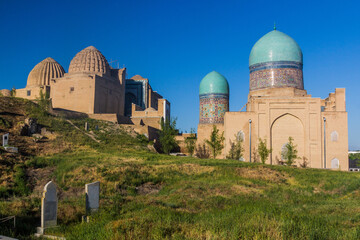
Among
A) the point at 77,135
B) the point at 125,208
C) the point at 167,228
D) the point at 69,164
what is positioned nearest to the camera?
the point at 167,228

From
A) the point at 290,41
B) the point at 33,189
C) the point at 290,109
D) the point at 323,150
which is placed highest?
the point at 290,41

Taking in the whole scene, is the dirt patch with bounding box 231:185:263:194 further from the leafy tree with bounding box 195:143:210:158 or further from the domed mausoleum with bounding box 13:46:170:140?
the domed mausoleum with bounding box 13:46:170:140

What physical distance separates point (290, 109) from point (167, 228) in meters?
19.7

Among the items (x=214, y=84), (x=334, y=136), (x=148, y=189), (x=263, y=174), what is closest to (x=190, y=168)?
(x=263, y=174)

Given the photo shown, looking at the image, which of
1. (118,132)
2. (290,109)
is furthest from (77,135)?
(290,109)

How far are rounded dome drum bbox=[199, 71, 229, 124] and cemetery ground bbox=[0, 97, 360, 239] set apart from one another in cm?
873

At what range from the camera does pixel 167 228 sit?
586cm

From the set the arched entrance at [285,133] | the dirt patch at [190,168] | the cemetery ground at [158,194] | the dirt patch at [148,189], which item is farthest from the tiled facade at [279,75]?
the dirt patch at [148,189]

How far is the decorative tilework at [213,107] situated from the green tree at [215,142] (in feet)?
16.1

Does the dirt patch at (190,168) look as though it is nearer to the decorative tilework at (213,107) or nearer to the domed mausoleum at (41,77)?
the decorative tilework at (213,107)

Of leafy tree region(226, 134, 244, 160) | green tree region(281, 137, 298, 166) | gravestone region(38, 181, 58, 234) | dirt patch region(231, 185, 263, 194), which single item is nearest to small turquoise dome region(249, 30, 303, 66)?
green tree region(281, 137, 298, 166)

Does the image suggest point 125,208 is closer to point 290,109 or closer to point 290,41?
point 290,109

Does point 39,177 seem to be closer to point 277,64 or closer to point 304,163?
point 304,163

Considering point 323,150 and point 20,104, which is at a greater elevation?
point 20,104
